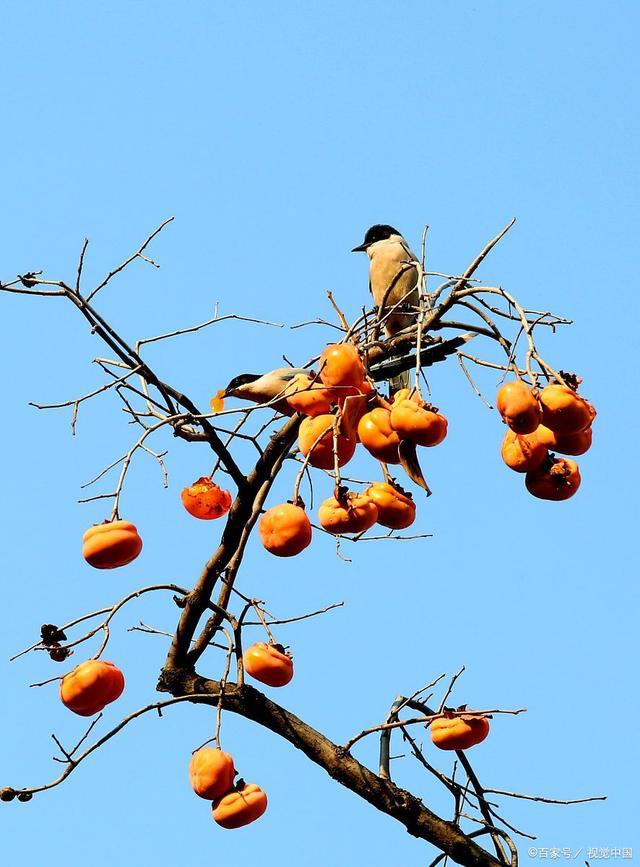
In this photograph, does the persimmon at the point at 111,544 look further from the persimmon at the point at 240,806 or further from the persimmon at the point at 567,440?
the persimmon at the point at 567,440

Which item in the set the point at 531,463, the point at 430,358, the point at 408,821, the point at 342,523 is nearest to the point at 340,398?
the point at 342,523

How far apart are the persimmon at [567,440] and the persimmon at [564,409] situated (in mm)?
58

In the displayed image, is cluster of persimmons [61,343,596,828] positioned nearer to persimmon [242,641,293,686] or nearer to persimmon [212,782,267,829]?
persimmon [212,782,267,829]

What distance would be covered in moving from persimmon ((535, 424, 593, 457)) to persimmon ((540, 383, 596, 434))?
0.06m

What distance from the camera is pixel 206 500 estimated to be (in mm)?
3062

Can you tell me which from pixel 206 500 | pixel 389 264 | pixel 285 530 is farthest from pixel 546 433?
pixel 389 264

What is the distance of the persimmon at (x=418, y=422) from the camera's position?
228 centimetres

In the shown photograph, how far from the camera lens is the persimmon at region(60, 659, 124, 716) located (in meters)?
2.53

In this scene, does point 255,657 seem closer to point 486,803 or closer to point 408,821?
point 408,821

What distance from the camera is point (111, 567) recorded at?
2.56m

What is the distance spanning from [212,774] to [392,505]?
0.71 metres

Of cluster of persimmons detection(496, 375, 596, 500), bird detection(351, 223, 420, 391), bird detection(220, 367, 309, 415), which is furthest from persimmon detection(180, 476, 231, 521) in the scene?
bird detection(351, 223, 420, 391)

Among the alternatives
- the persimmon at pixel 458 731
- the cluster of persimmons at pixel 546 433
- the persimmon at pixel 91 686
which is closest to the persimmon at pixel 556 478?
the cluster of persimmons at pixel 546 433

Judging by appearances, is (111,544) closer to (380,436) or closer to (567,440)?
(380,436)
